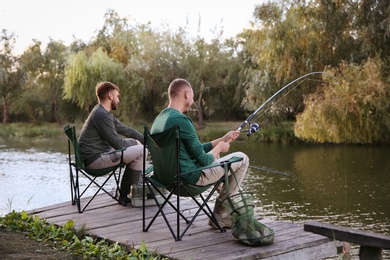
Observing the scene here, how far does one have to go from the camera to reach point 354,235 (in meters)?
3.00

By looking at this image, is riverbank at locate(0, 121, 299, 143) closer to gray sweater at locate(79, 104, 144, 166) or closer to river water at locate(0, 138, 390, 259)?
river water at locate(0, 138, 390, 259)

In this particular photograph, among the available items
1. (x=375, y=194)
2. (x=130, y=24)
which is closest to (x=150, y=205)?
(x=375, y=194)

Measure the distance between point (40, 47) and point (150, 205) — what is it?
30.7 metres

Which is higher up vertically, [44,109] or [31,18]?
[31,18]

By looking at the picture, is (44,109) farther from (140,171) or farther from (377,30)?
(140,171)

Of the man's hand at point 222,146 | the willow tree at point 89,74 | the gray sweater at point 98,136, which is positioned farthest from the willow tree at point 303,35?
the man's hand at point 222,146

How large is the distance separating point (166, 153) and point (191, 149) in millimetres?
177

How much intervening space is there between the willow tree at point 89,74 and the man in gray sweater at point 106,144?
66.2 feet

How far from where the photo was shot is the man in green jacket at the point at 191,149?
13.7ft

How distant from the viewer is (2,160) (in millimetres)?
14734

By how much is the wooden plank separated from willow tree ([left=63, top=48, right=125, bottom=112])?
2278 cm

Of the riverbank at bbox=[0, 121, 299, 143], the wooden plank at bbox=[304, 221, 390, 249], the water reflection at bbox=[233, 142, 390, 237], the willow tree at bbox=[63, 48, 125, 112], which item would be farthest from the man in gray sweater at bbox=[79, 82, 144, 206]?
the willow tree at bbox=[63, 48, 125, 112]

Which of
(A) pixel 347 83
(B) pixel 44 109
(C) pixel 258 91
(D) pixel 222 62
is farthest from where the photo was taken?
(B) pixel 44 109

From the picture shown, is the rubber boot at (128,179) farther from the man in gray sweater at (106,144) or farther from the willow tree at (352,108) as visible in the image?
the willow tree at (352,108)
